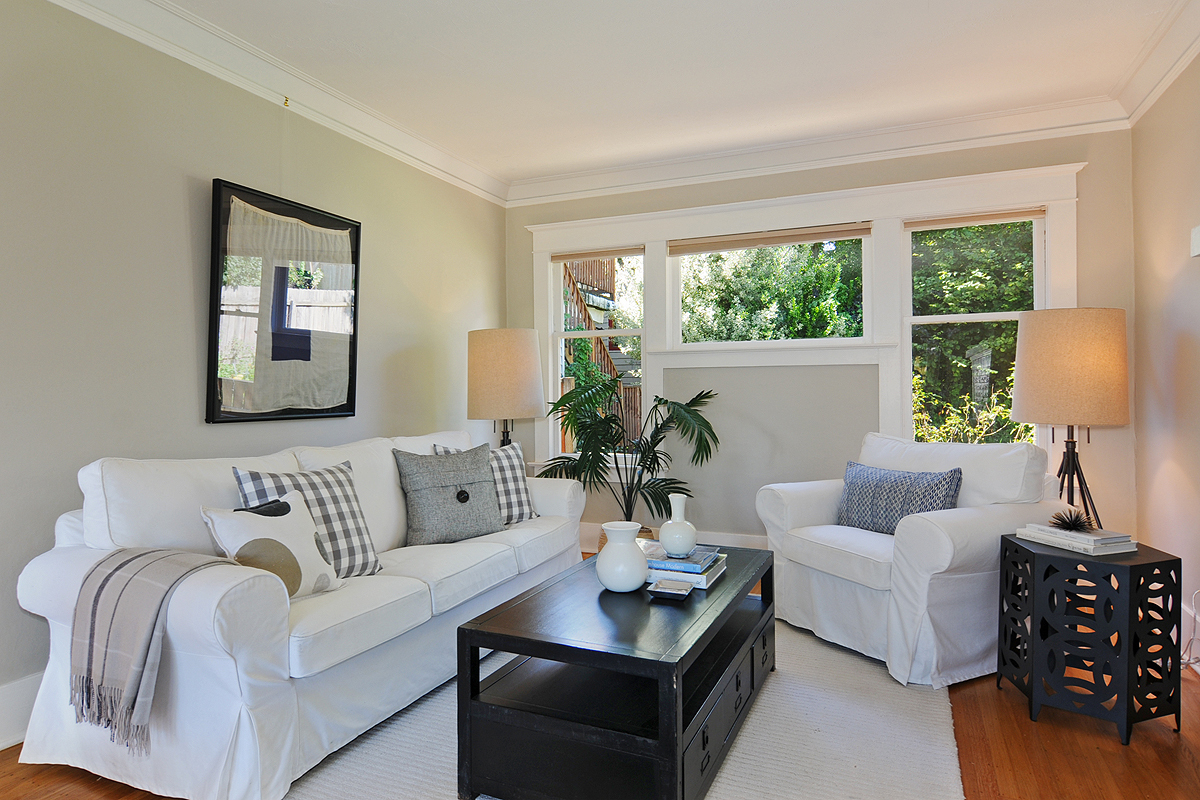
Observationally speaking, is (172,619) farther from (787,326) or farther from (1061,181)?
(1061,181)

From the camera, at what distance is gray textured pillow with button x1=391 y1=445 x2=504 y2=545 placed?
2992mm

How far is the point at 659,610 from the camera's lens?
206 cm

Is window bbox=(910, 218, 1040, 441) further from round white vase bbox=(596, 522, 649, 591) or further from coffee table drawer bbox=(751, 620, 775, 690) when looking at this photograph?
round white vase bbox=(596, 522, 649, 591)

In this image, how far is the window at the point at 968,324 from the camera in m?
3.83

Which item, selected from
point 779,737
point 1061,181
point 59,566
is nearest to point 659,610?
point 779,737

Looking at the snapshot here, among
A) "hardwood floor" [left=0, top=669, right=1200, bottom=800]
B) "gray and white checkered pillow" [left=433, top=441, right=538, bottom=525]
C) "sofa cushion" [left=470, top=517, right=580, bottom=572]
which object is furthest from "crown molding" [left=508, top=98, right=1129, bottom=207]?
"hardwood floor" [left=0, top=669, right=1200, bottom=800]

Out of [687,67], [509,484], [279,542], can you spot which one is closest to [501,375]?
[509,484]

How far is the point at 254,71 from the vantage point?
2986 mm

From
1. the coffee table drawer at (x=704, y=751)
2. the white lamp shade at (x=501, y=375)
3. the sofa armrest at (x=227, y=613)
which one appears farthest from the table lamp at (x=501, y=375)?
the coffee table drawer at (x=704, y=751)

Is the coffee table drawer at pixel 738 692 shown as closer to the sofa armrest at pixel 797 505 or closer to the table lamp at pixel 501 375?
the sofa armrest at pixel 797 505

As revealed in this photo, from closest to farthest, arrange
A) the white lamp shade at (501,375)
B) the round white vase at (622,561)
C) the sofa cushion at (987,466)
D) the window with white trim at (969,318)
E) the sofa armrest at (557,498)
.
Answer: the round white vase at (622,561) < the sofa cushion at (987,466) < the sofa armrest at (557,498) < the window with white trim at (969,318) < the white lamp shade at (501,375)

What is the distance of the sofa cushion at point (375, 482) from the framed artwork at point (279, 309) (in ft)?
1.26

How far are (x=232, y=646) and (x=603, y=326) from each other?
340 cm

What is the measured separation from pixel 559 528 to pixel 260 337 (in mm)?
1570
